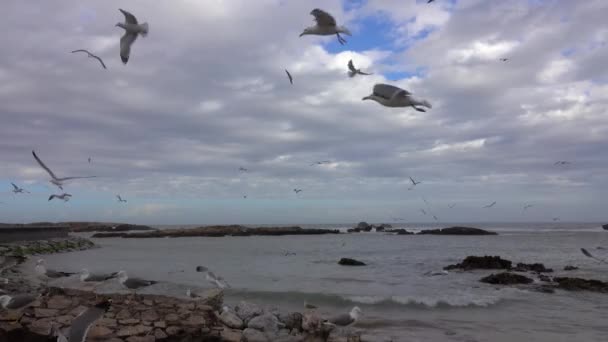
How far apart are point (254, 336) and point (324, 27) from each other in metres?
5.17

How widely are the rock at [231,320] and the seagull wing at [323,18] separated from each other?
5501 mm

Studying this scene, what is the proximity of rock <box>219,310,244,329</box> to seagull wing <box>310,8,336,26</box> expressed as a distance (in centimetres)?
550

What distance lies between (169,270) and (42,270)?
946 centimetres

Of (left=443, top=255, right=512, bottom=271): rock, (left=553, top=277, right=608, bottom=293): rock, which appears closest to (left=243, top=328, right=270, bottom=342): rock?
(left=553, top=277, right=608, bottom=293): rock

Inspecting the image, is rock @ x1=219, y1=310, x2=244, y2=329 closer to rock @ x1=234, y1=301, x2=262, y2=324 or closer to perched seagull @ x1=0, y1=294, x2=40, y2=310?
rock @ x1=234, y1=301, x2=262, y2=324

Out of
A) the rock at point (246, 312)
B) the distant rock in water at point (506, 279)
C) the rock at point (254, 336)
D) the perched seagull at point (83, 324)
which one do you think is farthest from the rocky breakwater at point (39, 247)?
the distant rock in water at point (506, 279)

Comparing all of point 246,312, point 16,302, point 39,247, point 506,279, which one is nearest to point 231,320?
point 246,312

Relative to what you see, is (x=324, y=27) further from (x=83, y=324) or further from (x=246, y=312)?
(x=246, y=312)

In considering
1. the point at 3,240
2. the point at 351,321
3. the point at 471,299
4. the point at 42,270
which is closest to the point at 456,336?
the point at 351,321

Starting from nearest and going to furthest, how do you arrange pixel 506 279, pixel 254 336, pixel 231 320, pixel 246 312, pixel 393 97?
pixel 393 97, pixel 254 336, pixel 231 320, pixel 246 312, pixel 506 279

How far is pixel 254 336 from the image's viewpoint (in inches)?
325

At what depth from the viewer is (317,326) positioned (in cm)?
874

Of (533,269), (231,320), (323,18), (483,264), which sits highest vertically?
(323,18)

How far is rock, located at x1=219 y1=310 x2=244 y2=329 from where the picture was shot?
28.6 ft
